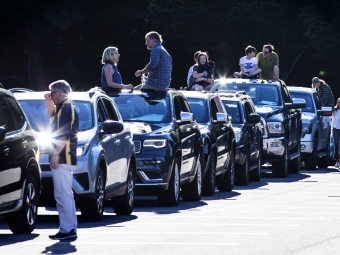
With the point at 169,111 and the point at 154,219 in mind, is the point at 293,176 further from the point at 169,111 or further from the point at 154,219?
the point at 154,219

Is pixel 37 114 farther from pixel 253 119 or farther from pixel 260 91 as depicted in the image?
pixel 260 91

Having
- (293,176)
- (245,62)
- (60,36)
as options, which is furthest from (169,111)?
(60,36)

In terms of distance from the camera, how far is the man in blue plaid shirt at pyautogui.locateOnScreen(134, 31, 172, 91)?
67.8 feet

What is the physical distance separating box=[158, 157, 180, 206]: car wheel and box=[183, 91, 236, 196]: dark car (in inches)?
75.8

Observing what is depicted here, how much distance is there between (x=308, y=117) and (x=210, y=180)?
1018cm

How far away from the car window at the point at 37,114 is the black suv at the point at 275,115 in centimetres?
1128

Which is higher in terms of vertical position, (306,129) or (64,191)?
(64,191)

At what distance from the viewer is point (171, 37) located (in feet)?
204

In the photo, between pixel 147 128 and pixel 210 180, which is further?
pixel 210 180

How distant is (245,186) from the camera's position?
78.3 ft

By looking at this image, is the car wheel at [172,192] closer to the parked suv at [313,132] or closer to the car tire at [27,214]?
the car tire at [27,214]

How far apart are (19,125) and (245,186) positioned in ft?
35.1

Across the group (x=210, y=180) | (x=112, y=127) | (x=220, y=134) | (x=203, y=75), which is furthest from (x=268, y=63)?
(x=112, y=127)

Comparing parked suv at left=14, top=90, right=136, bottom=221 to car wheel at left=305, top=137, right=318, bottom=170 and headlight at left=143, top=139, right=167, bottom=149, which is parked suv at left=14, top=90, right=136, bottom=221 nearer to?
headlight at left=143, top=139, right=167, bottom=149
